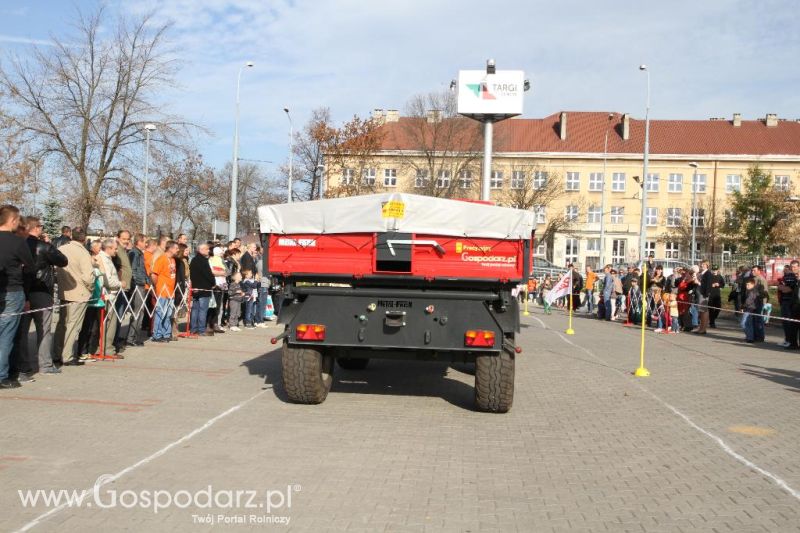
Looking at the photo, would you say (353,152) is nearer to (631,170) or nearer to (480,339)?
(631,170)

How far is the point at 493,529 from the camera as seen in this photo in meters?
4.89

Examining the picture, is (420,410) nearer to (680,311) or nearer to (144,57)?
(680,311)

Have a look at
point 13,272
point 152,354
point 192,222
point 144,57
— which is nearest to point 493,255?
point 13,272

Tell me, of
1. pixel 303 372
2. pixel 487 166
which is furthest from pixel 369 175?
pixel 303 372

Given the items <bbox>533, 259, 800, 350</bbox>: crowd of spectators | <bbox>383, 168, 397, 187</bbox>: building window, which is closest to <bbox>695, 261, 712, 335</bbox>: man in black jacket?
<bbox>533, 259, 800, 350</bbox>: crowd of spectators

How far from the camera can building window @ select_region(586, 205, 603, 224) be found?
7238 centimetres

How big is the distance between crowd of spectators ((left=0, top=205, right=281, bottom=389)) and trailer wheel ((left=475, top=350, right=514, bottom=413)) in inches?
100

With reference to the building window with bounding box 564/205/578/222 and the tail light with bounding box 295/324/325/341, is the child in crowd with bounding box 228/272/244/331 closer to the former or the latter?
the tail light with bounding box 295/324/325/341

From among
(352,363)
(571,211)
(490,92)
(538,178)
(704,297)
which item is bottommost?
(352,363)

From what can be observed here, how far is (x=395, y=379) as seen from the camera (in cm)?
1110

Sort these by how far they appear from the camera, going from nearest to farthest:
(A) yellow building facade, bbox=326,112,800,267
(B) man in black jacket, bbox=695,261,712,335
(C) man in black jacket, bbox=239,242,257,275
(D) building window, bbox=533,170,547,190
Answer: (C) man in black jacket, bbox=239,242,257,275 → (B) man in black jacket, bbox=695,261,712,335 → (D) building window, bbox=533,170,547,190 → (A) yellow building facade, bbox=326,112,800,267

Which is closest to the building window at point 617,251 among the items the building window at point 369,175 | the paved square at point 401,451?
the building window at point 369,175

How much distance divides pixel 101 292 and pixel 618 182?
6663 centimetres

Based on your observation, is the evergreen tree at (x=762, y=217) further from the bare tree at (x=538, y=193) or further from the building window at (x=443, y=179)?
the building window at (x=443, y=179)
